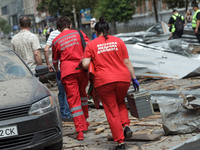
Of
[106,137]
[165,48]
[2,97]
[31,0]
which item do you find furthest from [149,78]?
[31,0]

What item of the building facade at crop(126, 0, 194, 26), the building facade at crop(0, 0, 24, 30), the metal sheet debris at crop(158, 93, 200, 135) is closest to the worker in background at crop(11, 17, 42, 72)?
the metal sheet debris at crop(158, 93, 200, 135)

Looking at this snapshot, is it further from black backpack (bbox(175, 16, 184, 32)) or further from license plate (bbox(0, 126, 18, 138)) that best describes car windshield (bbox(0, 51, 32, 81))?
Answer: black backpack (bbox(175, 16, 184, 32))

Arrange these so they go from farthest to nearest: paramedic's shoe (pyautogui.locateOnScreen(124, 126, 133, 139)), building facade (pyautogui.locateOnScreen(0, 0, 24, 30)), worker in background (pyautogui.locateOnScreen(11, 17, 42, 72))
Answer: building facade (pyautogui.locateOnScreen(0, 0, 24, 30)) → worker in background (pyautogui.locateOnScreen(11, 17, 42, 72)) → paramedic's shoe (pyautogui.locateOnScreen(124, 126, 133, 139))

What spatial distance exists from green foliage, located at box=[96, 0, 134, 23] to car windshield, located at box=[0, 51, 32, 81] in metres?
26.6

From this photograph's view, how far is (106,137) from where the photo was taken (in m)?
5.48

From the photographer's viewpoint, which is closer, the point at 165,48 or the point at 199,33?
the point at 165,48

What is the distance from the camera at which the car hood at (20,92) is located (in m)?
4.19

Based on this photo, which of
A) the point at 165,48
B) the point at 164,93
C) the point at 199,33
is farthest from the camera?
the point at 199,33

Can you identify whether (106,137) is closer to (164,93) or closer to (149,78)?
(164,93)

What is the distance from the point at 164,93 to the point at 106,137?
1637 millimetres

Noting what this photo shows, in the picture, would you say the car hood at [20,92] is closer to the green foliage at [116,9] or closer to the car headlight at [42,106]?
the car headlight at [42,106]

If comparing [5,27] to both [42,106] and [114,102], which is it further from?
[42,106]

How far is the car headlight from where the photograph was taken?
4215 millimetres

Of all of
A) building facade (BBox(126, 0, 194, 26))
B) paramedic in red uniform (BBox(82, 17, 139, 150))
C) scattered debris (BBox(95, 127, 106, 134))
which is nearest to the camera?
paramedic in red uniform (BBox(82, 17, 139, 150))
